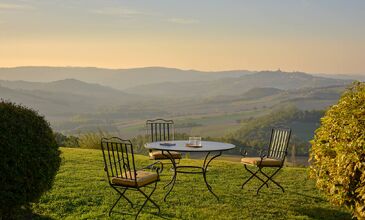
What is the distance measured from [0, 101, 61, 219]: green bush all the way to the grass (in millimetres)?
965

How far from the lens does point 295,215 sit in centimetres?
658

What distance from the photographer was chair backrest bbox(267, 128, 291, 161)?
7791mm

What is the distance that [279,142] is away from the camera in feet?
26.1

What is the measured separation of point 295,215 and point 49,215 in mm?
3627

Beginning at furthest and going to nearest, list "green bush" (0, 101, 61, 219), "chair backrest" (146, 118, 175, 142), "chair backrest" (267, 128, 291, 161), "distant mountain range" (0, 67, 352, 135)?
"distant mountain range" (0, 67, 352, 135), "chair backrest" (146, 118, 175, 142), "chair backrest" (267, 128, 291, 161), "green bush" (0, 101, 61, 219)

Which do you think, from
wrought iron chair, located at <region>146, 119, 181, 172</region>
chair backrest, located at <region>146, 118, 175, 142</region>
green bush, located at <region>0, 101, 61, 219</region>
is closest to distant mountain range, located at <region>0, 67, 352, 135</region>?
chair backrest, located at <region>146, 118, 175, 142</region>

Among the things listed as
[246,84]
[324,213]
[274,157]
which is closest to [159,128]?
[274,157]

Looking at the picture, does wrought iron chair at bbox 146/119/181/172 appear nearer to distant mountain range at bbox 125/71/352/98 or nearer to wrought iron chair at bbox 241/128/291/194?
wrought iron chair at bbox 241/128/291/194

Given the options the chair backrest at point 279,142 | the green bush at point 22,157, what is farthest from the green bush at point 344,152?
the green bush at point 22,157

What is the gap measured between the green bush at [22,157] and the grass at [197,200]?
3.16ft

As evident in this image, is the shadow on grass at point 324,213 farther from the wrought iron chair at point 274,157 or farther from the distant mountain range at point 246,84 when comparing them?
the distant mountain range at point 246,84

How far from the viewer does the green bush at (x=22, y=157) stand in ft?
16.7

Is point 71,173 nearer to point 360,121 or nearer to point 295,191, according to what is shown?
point 295,191

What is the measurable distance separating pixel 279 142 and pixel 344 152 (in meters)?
2.53
